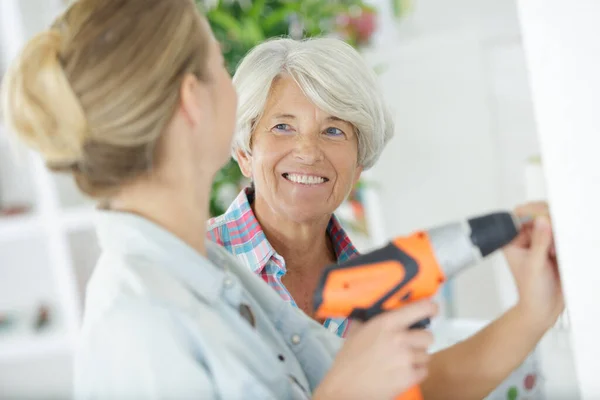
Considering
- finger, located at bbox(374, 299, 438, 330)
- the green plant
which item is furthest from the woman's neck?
the green plant

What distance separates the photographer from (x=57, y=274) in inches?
111

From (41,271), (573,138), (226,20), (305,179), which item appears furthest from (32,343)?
(573,138)

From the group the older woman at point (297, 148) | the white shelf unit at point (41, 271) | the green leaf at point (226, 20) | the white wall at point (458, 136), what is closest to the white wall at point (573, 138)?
the older woman at point (297, 148)

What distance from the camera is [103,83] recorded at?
2.24ft

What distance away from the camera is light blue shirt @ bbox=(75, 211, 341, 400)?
63 cm

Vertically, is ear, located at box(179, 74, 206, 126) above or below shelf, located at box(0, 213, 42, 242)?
above

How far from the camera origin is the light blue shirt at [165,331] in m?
0.63

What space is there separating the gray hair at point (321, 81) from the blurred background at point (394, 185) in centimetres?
135

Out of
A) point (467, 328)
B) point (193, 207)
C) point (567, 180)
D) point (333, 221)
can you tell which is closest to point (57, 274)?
point (467, 328)

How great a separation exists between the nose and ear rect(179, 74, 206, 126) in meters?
0.45

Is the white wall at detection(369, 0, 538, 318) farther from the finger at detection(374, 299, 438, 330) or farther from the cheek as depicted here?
the finger at detection(374, 299, 438, 330)

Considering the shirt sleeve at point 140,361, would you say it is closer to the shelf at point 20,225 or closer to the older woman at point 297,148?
the older woman at point 297,148

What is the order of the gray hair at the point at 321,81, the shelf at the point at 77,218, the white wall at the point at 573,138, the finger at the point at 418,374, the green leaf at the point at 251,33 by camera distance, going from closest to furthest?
the white wall at the point at 573,138, the finger at the point at 418,374, the gray hair at the point at 321,81, the green leaf at the point at 251,33, the shelf at the point at 77,218

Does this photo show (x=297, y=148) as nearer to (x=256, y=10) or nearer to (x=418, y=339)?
(x=418, y=339)
